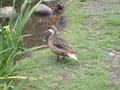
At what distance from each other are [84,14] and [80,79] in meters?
3.69

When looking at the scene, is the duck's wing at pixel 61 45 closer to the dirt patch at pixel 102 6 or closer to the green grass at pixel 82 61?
the green grass at pixel 82 61

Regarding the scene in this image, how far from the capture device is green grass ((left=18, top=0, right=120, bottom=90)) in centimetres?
641

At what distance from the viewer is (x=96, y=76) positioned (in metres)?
6.66

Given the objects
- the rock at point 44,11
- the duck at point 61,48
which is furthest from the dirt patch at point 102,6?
the duck at point 61,48

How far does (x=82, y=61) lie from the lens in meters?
7.23

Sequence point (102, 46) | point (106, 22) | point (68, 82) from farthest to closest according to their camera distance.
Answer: point (106, 22)
point (102, 46)
point (68, 82)

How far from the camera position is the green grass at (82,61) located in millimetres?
6414

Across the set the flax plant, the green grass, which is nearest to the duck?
the green grass

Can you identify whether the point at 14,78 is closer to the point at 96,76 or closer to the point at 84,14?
the point at 96,76

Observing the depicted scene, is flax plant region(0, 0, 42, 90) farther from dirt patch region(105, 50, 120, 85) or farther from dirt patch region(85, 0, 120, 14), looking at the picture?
dirt patch region(85, 0, 120, 14)

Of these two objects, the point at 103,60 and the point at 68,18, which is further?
the point at 68,18

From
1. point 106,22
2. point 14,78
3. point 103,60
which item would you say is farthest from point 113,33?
point 14,78

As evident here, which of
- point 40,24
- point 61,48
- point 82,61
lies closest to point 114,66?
point 82,61

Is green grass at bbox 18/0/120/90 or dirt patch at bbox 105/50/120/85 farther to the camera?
dirt patch at bbox 105/50/120/85
